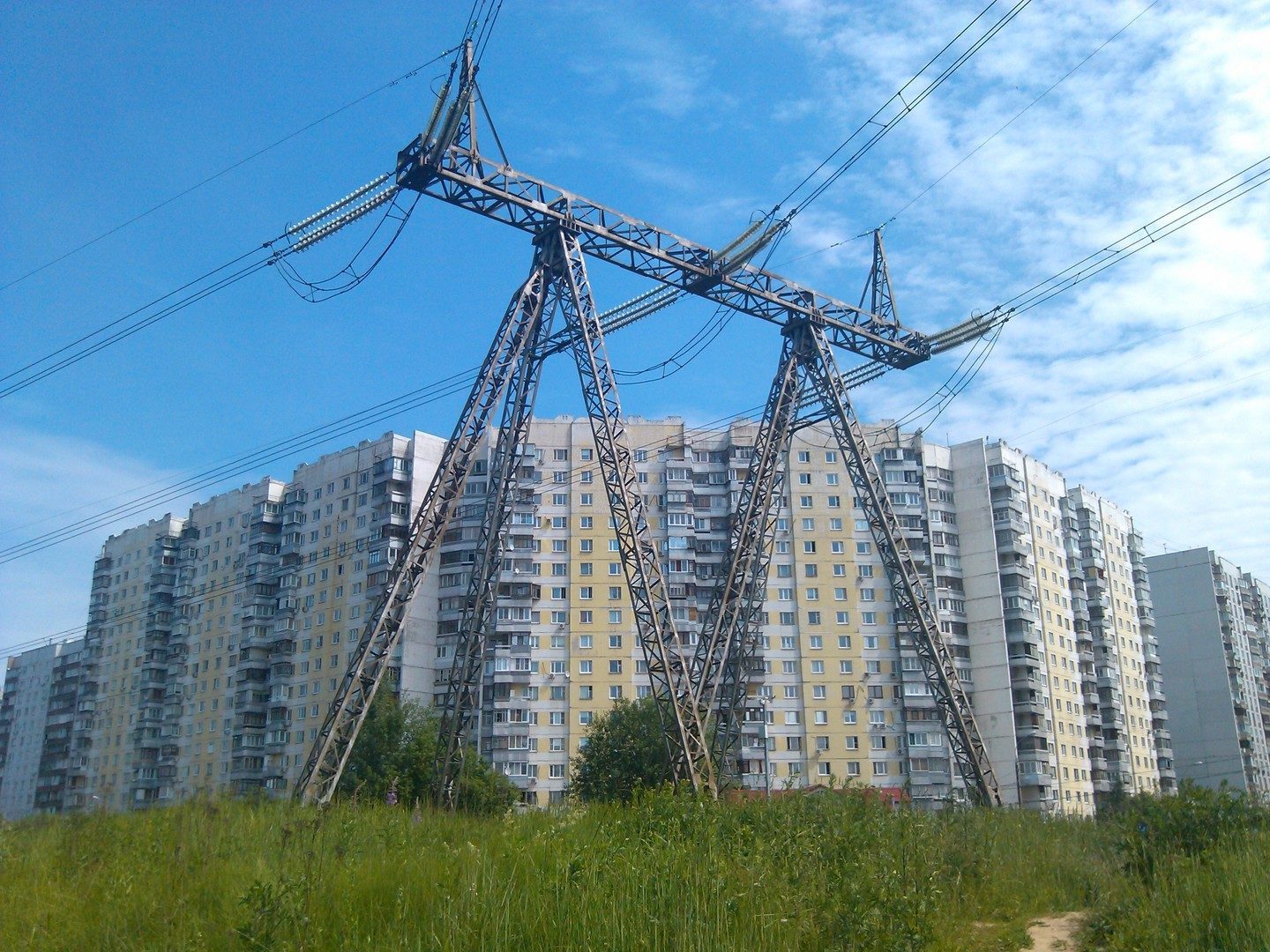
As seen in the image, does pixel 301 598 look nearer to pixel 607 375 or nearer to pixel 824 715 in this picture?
pixel 824 715

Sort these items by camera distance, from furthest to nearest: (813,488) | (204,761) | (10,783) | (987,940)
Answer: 1. (10,783)
2. (204,761)
3. (813,488)
4. (987,940)

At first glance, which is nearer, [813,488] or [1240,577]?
[813,488]

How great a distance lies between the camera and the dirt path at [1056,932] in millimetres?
10922

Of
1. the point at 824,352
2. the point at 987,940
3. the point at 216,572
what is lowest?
the point at 987,940

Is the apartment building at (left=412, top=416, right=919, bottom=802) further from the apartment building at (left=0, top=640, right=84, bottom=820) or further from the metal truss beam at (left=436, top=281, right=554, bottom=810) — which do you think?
the apartment building at (left=0, top=640, right=84, bottom=820)

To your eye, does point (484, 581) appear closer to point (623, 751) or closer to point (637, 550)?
point (637, 550)

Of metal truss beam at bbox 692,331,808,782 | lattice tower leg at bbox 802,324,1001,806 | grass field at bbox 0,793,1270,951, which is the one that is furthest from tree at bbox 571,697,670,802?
grass field at bbox 0,793,1270,951

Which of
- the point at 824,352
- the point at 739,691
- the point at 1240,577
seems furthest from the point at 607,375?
the point at 1240,577

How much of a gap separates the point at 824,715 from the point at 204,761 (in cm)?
5223

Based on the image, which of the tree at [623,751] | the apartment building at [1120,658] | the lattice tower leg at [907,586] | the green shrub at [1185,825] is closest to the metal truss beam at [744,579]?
the lattice tower leg at [907,586]

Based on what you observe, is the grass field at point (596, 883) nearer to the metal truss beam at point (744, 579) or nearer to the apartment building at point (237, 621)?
the metal truss beam at point (744, 579)

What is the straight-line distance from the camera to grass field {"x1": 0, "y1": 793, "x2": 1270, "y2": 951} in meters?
8.40

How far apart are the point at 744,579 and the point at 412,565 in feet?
32.1

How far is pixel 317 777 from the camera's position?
20.6 metres
